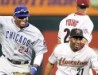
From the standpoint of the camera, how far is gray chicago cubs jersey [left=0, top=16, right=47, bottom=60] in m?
10.9

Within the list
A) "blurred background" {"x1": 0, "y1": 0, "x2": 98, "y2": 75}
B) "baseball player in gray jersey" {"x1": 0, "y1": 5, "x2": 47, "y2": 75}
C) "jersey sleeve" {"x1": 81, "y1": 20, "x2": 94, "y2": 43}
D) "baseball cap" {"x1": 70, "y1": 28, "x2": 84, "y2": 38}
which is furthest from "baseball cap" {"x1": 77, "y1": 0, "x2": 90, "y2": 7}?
"blurred background" {"x1": 0, "y1": 0, "x2": 98, "y2": 75}

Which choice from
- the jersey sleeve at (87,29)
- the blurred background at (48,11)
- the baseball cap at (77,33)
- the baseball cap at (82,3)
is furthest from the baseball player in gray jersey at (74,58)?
the blurred background at (48,11)

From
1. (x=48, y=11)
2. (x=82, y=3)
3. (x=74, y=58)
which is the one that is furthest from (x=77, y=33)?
(x=48, y=11)

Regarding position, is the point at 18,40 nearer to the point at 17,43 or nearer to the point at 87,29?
the point at 17,43

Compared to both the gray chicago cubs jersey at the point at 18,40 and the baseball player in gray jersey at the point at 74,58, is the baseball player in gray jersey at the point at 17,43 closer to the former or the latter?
the gray chicago cubs jersey at the point at 18,40

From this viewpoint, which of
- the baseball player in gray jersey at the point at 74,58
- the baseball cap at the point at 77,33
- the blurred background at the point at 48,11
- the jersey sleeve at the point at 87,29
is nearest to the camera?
the baseball cap at the point at 77,33

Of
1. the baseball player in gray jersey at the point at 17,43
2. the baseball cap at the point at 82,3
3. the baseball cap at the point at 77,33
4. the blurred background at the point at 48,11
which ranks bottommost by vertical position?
the blurred background at the point at 48,11

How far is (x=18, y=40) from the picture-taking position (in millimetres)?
10883

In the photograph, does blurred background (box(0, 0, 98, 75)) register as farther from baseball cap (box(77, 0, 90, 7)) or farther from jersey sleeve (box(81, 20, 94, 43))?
jersey sleeve (box(81, 20, 94, 43))

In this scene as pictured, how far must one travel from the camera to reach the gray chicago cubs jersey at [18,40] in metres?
10.9

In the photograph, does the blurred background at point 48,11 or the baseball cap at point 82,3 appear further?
the blurred background at point 48,11

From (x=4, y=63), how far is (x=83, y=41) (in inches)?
60.4

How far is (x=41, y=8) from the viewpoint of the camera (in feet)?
45.2

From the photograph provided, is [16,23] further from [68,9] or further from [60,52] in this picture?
[68,9]
